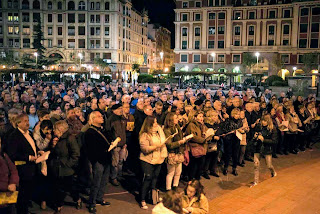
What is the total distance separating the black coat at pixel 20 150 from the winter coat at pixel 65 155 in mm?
646

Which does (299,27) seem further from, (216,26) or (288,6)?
(216,26)

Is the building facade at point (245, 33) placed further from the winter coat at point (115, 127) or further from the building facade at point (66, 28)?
the winter coat at point (115, 127)

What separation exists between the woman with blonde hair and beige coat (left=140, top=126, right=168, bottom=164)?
2.61m

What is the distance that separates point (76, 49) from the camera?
3191 inches

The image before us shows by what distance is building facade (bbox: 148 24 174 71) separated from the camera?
371 ft

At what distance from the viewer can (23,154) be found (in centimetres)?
556

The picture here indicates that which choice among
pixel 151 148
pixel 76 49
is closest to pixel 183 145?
pixel 151 148

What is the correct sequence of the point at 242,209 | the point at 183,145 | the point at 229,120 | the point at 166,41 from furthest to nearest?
1. the point at 166,41
2. the point at 229,120
3. the point at 183,145
4. the point at 242,209

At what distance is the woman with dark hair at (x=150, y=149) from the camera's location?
21.0 feet

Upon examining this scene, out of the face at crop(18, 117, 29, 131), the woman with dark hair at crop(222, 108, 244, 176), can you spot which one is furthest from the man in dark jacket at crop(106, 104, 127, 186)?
the woman with dark hair at crop(222, 108, 244, 176)

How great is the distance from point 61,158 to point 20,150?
0.92 meters

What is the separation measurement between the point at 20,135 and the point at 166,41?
127 metres

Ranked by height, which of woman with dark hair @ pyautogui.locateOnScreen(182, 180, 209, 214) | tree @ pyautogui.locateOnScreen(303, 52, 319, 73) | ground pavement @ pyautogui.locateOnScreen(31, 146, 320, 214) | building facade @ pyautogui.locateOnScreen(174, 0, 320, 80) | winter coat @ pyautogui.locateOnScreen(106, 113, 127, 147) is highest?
building facade @ pyautogui.locateOnScreen(174, 0, 320, 80)

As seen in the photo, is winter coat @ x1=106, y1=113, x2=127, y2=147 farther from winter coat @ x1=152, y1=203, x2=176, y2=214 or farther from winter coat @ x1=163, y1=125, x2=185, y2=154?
winter coat @ x1=152, y1=203, x2=176, y2=214
